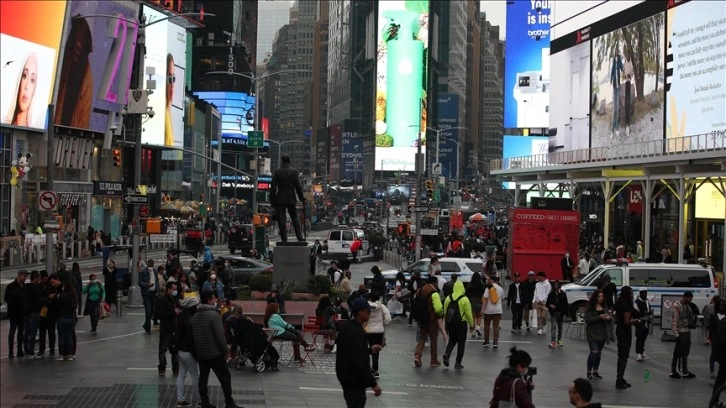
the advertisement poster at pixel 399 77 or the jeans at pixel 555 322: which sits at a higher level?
the advertisement poster at pixel 399 77

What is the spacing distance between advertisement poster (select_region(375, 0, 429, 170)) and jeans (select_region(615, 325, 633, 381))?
15001cm

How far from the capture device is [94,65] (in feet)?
213

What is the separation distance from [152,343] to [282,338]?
4.40 meters

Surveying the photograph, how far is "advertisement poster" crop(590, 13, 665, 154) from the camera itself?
6381 centimetres

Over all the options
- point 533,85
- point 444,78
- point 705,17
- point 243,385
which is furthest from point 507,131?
point 243,385

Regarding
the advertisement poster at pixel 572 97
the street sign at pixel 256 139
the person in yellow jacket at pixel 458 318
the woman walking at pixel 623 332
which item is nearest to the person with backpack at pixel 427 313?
the person in yellow jacket at pixel 458 318

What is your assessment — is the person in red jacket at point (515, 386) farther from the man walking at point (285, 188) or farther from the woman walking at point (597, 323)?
the man walking at point (285, 188)

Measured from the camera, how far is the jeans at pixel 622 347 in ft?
63.8

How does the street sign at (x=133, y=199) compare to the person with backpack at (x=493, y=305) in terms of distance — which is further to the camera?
the street sign at (x=133, y=199)

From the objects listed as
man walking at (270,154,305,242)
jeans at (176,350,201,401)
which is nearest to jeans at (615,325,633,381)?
jeans at (176,350,201,401)

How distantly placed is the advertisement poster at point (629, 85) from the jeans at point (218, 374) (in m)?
46.8

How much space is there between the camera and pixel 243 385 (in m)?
18.0

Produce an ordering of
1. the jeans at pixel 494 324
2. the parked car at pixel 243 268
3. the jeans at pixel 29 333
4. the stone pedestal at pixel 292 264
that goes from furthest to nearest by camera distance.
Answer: the parked car at pixel 243 268
the stone pedestal at pixel 292 264
the jeans at pixel 494 324
the jeans at pixel 29 333

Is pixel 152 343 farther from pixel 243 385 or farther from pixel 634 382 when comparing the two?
pixel 634 382
